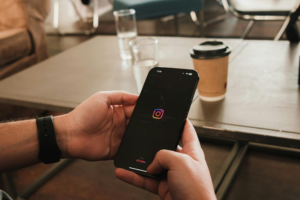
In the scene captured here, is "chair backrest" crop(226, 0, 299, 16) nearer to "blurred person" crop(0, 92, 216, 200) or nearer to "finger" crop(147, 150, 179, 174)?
"blurred person" crop(0, 92, 216, 200)

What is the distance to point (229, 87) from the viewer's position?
84 cm

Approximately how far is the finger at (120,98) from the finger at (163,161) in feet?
0.67

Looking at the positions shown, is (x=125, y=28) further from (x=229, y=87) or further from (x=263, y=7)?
(x=263, y=7)

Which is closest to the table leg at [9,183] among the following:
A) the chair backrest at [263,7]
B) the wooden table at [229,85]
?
the wooden table at [229,85]

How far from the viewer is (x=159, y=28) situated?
3.18m

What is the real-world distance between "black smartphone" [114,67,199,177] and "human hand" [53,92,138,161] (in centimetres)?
5

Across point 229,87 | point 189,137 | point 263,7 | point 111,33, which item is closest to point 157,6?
point 263,7

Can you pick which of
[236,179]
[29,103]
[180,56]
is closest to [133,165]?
[29,103]

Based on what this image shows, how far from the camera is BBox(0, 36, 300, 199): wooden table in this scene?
0.66m

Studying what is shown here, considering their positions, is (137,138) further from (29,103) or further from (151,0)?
(151,0)

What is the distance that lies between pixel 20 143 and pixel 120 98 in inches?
9.8

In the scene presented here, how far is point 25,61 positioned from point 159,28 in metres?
1.68

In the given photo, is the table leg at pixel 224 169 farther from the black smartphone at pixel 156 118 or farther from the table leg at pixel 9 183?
the table leg at pixel 9 183

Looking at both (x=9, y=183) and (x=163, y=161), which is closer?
(x=163, y=161)
